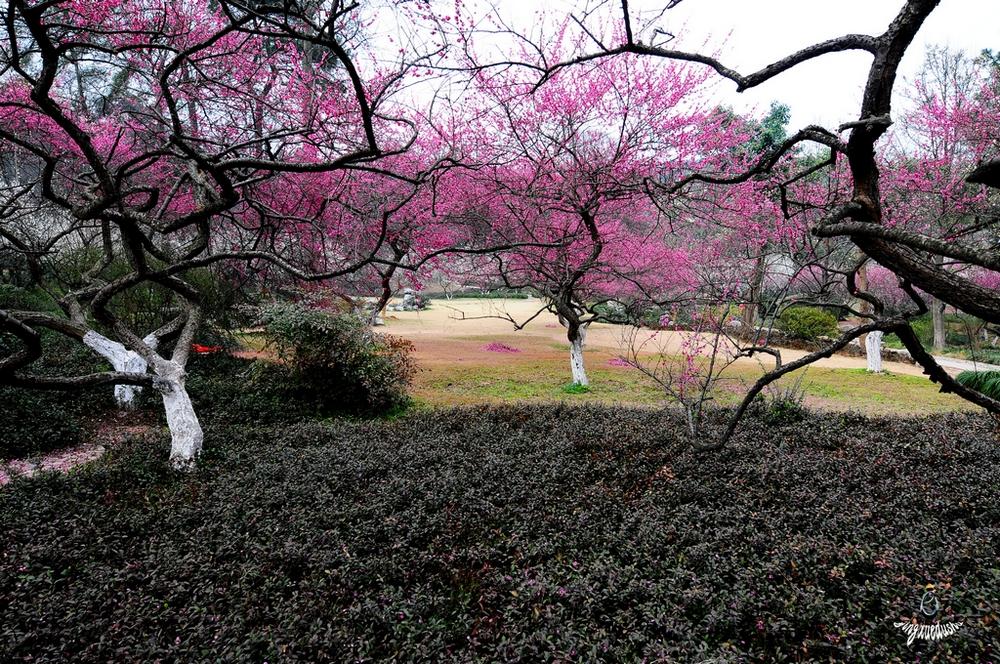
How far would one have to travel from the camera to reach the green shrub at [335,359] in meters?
7.61

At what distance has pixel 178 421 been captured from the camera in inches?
202

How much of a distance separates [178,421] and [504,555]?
12.2ft

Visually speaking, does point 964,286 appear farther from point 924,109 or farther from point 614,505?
point 924,109

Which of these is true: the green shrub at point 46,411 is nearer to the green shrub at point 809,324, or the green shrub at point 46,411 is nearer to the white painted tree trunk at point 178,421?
the white painted tree trunk at point 178,421

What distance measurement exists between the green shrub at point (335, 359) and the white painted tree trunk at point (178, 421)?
2.32 meters

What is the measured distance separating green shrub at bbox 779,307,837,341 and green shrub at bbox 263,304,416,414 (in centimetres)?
1401

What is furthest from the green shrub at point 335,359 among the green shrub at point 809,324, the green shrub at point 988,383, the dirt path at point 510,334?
the green shrub at point 809,324

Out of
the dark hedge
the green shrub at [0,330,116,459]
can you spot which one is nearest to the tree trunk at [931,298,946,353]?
the dark hedge

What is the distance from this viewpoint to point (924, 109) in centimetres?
1119

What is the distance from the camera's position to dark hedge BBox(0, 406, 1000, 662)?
2488mm

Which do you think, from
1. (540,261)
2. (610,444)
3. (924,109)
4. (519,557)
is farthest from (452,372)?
(924,109)

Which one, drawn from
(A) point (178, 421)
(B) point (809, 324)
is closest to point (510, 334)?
(B) point (809, 324)

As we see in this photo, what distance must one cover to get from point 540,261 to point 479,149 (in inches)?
85.2

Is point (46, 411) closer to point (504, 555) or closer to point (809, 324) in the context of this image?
point (504, 555)
